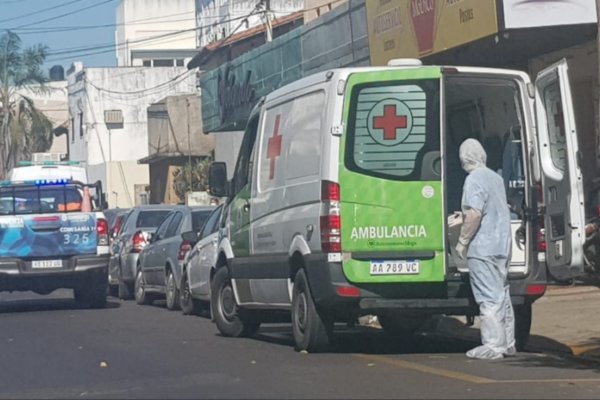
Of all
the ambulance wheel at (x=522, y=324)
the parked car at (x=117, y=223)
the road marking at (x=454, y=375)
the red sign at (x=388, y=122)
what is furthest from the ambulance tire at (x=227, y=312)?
the parked car at (x=117, y=223)

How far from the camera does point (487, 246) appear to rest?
11.4 m

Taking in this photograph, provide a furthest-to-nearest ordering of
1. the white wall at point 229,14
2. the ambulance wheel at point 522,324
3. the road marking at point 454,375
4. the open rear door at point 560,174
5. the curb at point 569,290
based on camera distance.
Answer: the white wall at point 229,14, the curb at point 569,290, the ambulance wheel at point 522,324, the open rear door at point 560,174, the road marking at point 454,375

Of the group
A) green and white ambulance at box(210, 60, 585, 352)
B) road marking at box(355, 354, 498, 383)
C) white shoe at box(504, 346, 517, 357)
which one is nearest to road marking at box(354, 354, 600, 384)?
road marking at box(355, 354, 498, 383)

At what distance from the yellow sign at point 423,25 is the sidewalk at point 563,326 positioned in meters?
3.72

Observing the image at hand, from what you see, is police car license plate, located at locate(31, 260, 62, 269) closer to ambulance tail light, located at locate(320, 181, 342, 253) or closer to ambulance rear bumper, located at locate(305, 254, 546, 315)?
ambulance rear bumper, located at locate(305, 254, 546, 315)

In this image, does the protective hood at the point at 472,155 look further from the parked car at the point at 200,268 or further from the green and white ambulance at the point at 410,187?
the parked car at the point at 200,268

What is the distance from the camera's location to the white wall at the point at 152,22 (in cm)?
8119

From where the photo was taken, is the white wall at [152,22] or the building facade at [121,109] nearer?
the building facade at [121,109]

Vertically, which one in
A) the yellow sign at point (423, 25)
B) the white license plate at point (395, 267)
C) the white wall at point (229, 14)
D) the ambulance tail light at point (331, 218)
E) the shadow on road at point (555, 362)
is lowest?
the shadow on road at point (555, 362)

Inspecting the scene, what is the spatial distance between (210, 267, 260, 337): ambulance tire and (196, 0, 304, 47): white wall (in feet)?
121

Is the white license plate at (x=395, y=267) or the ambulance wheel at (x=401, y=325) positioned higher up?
the white license plate at (x=395, y=267)

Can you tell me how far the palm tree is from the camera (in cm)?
6075

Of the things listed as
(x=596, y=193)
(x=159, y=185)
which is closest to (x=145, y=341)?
(x=596, y=193)

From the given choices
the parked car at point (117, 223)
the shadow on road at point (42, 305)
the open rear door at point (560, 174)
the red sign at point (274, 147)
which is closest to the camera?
the open rear door at point (560, 174)
